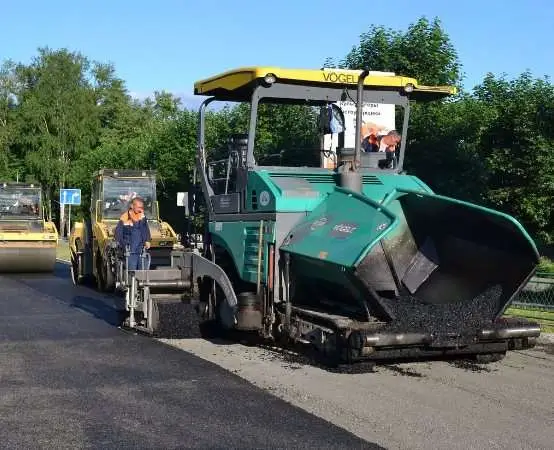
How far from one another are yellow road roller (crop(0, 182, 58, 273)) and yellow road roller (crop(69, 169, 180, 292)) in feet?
6.94

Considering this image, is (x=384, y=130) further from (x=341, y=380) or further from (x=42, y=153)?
(x=42, y=153)

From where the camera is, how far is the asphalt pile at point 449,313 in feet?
24.8

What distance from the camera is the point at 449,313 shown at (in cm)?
779

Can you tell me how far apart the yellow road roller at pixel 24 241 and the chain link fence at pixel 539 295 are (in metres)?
12.8

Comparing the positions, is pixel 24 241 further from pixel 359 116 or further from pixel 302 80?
pixel 359 116

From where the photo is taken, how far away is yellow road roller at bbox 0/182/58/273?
2064cm

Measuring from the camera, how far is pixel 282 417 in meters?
6.09

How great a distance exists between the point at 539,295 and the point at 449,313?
4732 millimetres

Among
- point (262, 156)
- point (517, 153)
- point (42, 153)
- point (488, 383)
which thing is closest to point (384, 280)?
point (488, 383)

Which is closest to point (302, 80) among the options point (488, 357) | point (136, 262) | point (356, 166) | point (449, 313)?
point (356, 166)

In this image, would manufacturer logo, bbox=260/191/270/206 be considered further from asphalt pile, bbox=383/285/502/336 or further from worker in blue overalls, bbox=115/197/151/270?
worker in blue overalls, bbox=115/197/151/270

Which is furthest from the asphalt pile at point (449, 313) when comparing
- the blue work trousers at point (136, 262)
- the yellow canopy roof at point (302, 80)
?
the blue work trousers at point (136, 262)

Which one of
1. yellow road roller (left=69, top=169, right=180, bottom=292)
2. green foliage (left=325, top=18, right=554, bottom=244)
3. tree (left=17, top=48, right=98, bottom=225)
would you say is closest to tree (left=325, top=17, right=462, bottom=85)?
green foliage (left=325, top=18, right=554, bottom=244)

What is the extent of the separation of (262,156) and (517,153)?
809cm
